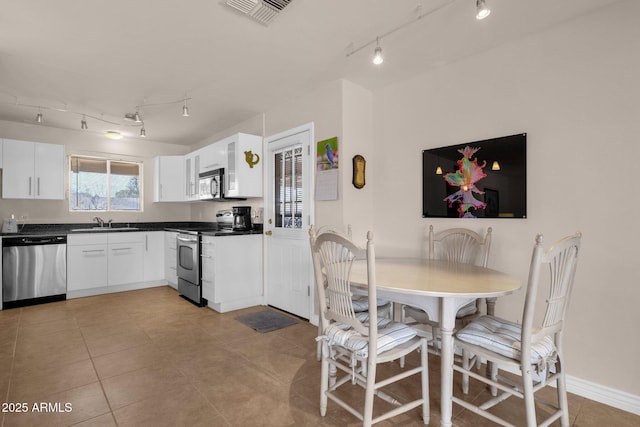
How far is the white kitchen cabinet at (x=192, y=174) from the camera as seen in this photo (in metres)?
5.00

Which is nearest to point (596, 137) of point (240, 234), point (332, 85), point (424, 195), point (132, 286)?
point (424, 195)

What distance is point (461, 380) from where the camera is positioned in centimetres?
230

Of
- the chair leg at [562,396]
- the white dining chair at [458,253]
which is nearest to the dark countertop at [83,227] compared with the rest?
the white dining chair at [458,253]

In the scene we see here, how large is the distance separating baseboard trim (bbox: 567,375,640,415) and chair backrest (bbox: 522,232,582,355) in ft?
2.48

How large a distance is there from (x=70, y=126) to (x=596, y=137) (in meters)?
6.05

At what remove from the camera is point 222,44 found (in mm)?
2521

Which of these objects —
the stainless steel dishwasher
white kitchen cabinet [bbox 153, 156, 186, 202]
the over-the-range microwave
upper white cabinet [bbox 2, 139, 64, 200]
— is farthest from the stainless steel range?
upper white cabinet [bbox 2, 139, 64, 200]

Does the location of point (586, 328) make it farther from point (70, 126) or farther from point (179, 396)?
point (70, 126)

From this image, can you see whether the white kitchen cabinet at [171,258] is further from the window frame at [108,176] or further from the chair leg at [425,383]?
the chair leg at [425,383]

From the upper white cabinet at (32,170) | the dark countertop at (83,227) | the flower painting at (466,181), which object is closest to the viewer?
the flower painting at (466,181)

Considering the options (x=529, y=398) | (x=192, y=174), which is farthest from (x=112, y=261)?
(x=529, y=398)

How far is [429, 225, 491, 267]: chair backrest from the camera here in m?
2.44

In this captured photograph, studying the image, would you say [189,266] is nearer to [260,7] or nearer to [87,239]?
[87,239]

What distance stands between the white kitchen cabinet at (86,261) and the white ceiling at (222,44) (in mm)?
1798
